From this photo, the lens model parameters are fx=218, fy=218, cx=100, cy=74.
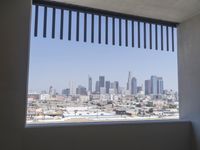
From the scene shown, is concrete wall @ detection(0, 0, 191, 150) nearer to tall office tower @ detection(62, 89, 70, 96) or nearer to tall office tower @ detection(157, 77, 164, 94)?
tall office tower @ detection(62, 89, 70, 96)

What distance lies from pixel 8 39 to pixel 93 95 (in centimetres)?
179

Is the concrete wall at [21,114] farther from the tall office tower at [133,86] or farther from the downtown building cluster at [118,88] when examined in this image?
the tall office tower at [133,86]

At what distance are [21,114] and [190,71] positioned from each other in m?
3.23

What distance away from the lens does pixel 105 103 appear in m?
4.18

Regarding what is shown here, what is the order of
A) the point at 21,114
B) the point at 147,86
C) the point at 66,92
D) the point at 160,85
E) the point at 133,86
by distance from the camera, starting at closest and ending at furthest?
the point at 21,114 < the point at 66,92 < the point at 133,86 < the point at 147,86 < the point at 160,85

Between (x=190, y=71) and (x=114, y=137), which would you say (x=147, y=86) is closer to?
(x=190, y=71)

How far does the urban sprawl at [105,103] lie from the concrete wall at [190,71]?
286 mm

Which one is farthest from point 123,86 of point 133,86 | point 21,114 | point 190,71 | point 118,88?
point 21,114

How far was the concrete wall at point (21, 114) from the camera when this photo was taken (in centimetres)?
306

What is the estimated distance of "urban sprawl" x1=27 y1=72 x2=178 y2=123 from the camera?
3784 millimetres

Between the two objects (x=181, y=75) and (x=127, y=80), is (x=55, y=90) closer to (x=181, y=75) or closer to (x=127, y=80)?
(x=127, y=80)

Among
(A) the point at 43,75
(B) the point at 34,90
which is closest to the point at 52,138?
(B) the point at 34,90

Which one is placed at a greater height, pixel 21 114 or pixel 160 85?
pixel 160 85

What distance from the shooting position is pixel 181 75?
4.56 metres
